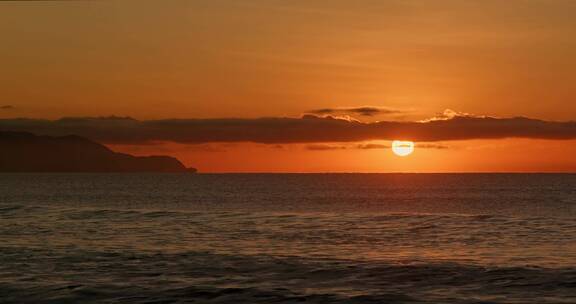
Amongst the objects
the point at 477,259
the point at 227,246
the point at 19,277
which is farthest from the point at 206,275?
the point at 477,259

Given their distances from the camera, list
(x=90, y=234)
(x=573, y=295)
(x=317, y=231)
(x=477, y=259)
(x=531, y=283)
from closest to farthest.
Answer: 1. (x=573, y=295)
2. (x=531, y=283)
3. (x=477, y=259)
4. (x=90, y=234)
5. (x=317, y=231)

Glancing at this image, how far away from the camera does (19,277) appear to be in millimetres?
34094

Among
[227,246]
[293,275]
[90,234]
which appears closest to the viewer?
[293,275]

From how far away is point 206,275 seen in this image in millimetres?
35125

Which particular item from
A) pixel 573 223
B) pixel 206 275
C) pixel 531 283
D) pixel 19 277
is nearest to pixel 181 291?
pixel 206 275

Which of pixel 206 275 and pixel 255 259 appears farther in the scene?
pixel 255 259

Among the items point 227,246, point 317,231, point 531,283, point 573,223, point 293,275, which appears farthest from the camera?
point 573,223

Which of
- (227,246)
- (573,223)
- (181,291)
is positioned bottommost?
(181,291)

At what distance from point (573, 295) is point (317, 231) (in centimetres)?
3136

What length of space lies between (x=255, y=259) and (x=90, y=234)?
19.5 meters

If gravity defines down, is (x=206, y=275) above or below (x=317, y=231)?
below

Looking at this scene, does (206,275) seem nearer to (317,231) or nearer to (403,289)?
(403,289)

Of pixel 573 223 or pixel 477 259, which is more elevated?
pixel 573 223

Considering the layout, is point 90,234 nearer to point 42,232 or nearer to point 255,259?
point 42,232
